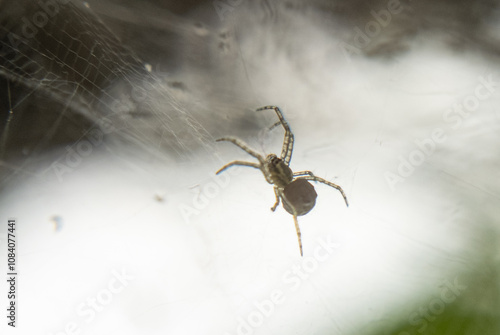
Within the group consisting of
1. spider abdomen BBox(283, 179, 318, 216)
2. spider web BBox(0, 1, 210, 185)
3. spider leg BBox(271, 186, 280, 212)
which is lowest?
spider abdomen BBox(283, 179, 318, 216)

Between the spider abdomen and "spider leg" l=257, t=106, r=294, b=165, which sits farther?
"spider leg" l=257, t=106, r=294, b=165

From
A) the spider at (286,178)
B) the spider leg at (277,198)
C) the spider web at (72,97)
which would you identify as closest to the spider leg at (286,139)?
the spider at (286,178)

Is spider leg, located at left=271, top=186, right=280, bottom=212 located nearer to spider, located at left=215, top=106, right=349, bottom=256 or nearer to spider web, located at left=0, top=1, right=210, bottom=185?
spider, located at left=215, top=106, right=349, bottom=256

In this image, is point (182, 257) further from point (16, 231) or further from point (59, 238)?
point (16, 231)

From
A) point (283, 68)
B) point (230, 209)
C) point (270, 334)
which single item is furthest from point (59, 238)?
point (283, 68)

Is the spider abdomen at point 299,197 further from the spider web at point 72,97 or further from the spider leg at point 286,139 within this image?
the spider web at point 72,97

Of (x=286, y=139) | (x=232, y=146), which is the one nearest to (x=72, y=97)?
(x=232, y=146)

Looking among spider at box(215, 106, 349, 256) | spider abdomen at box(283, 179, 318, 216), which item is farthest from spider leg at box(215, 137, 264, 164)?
spider abdomen at box(283, 179, 318, 216)
